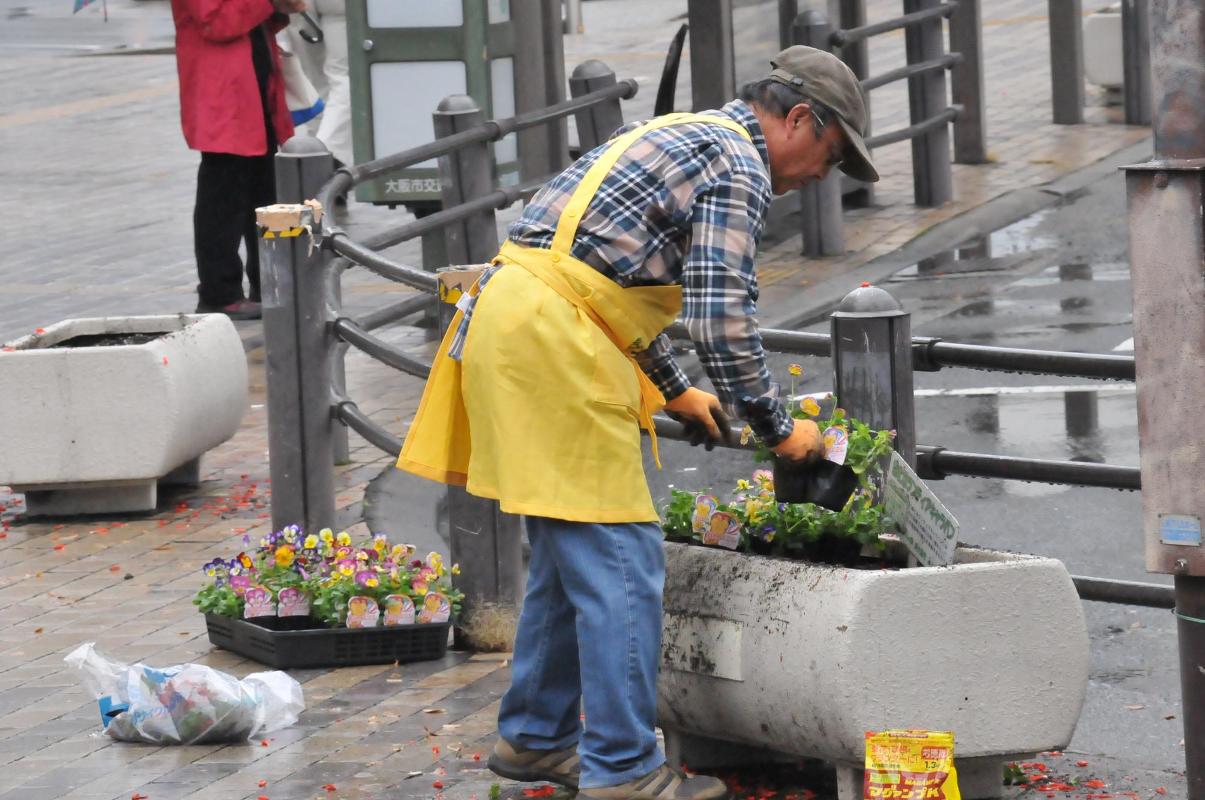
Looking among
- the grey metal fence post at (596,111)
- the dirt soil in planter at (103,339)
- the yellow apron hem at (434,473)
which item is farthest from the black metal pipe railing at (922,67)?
the yellow apron hem at (434,473)

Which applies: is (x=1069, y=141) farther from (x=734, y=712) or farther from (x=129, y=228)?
(x=734, y=712)

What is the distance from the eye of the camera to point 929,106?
13930mm

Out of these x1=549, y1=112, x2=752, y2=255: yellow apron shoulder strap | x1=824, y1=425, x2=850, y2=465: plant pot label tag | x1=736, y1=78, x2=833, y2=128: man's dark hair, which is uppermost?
x1=736, y1=78, x2=833, y2=128: man's dark hair

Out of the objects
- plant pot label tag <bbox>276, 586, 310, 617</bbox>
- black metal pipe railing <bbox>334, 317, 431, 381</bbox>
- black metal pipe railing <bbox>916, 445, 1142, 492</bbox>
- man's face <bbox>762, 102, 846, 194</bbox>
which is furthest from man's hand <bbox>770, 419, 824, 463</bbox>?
black metal pipe railing <bbox>334, 317, 431, 381</bbox>

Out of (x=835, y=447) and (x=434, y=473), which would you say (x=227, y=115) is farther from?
(x=835, y=447)

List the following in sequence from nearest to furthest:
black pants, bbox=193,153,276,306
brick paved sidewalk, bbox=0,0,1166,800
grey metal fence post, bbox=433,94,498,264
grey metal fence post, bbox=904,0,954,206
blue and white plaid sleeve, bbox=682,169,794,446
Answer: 1. blue and white plaid sleeve, bbox=682,169,794,446
2. brick paved sidewalk, bbox=0,0,1166,800
3. grey metal fence post, bbox=433,94,498,264
4. black pants, bbox=193,153,276,306
5. grey metal fence post, bbox=904,0,954,206

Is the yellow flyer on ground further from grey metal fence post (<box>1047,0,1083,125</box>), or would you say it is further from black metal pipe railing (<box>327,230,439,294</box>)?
grey metal fence post (<box>1047,0,1083,125</box>)

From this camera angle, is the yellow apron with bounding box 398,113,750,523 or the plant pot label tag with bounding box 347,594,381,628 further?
the plant pot label tag with bounding box 347,594,381,628

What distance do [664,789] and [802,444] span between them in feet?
2.65

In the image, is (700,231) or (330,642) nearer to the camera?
(700,231)

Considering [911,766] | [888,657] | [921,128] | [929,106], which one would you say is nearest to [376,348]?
[888,657]

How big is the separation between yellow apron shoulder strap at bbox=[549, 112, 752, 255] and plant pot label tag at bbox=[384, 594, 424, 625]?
177cm

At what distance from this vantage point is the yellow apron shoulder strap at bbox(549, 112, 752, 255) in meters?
4.46

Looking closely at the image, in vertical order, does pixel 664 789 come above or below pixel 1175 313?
below
